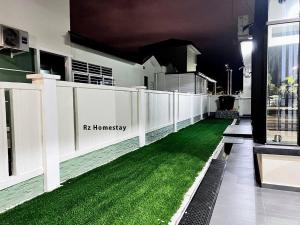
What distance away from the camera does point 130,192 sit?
3244 millimetres

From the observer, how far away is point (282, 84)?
3.71 m

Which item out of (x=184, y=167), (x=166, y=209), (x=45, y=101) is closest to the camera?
(x=166, y=209)

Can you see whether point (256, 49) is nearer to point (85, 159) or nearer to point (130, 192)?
point (130, 192)

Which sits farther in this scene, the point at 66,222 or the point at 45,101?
the point at 45,101

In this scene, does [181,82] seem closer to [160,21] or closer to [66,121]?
[160,21]

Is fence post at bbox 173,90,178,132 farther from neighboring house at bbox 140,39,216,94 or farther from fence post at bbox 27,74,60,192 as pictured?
neighboring house at bbox 140,39,216,94

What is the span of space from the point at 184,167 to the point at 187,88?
1362 centimetres

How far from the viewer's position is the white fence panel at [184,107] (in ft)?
33.6

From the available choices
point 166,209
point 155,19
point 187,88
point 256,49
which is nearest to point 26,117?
point 166,209

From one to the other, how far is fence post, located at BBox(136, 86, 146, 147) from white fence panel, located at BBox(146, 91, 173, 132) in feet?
1.07

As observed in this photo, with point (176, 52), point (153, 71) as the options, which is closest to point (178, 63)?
point (176, 52)

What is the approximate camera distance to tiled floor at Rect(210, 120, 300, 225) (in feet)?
8.85

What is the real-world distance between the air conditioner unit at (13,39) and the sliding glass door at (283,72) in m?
5.80

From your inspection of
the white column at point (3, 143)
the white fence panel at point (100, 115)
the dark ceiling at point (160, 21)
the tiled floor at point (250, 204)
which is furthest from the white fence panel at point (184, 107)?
the white column at point (3, 143)
